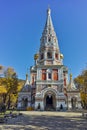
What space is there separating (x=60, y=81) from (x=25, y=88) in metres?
11.0

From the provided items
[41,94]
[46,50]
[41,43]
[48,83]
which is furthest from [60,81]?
[41,43]

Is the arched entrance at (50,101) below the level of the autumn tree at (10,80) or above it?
below

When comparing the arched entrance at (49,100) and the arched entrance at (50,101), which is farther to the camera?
the arched entrance at (49,100)

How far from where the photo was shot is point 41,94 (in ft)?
122

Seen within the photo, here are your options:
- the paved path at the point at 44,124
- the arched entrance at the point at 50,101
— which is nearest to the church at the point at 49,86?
the arched entrance at the point at 50,101

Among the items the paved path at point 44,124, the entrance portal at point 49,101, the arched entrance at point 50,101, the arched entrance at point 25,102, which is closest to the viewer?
the paved path at point 44,124

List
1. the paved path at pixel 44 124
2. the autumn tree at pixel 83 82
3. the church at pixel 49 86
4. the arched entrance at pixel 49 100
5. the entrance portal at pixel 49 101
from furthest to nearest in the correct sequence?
the arched entrance at pixel 49 100 → the entrance portal at pixel 49 101 → the church at pixel 49 86 → the autumn tree at pixel 83 82 → the paved path at pixel 44 124

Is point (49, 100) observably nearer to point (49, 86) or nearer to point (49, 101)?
point (49, 101)

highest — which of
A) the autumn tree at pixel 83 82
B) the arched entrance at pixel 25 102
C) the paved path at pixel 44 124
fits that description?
the autumn tree at pixel 83 82

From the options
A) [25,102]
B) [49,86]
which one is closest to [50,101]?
[49,86]

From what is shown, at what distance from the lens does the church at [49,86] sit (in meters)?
37.0

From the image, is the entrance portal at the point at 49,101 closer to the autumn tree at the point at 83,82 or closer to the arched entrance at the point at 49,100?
the arched entrance at the point at 49,100

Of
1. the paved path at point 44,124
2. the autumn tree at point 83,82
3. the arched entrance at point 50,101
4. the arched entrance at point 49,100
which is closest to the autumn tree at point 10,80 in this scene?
the arched entrance at point 50,101

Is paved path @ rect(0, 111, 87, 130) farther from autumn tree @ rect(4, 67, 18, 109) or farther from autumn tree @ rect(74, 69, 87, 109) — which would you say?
autumn tree @ rect(4, 67, 18, 109)
